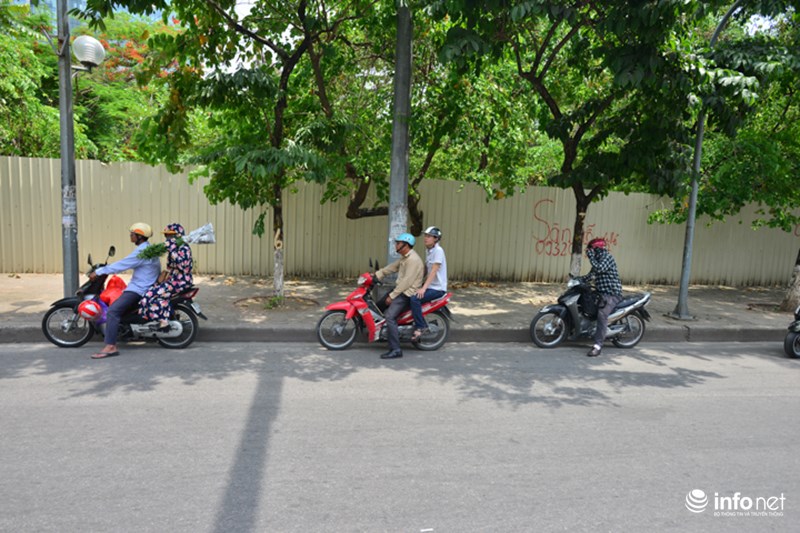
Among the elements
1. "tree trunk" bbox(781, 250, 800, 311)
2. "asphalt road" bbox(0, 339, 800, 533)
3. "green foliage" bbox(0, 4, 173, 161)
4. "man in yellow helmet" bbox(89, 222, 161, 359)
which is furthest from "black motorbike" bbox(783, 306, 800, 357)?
"green foliage" bbox(0, 4, 173, 161)

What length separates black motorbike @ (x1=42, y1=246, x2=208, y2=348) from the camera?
6.42 m

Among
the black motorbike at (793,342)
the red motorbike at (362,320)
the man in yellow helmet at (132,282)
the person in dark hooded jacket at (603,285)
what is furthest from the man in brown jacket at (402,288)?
the black motorbike at (793,342)

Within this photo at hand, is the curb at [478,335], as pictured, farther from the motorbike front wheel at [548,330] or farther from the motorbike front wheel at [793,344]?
the motorbike front wheel at [793,344]

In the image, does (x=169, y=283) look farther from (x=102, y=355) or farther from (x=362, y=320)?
(x=362, y=320)

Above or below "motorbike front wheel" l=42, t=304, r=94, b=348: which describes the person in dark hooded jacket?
above

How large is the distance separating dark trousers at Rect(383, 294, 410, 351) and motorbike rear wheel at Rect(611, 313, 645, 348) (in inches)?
120

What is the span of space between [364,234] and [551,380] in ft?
19.9

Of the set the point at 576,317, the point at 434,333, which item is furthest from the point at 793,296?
the point at 434,333

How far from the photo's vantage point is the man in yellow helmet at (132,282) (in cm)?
616

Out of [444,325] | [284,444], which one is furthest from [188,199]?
[284,444]

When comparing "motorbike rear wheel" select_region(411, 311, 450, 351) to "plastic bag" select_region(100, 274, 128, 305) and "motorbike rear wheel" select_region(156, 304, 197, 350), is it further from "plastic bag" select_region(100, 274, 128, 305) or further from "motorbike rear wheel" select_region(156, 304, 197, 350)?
"plastic bag" select_region(100, 274, 128, 305)

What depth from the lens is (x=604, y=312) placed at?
7.18 m

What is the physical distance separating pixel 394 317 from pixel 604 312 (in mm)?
2737

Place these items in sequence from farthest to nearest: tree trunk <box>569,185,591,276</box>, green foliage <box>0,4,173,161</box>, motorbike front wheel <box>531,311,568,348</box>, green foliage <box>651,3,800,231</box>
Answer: green foliage <box>0,4,173,161</box> < tree trunk <box>569,185,591,276</box> < green foliage <box>651,3,800,231</box> < motorbike front wheel <box>531,311,568,348</box>
